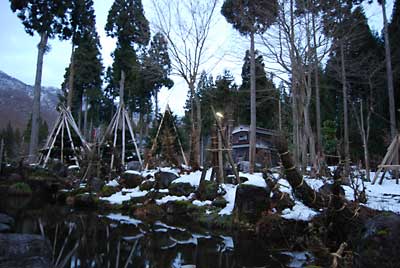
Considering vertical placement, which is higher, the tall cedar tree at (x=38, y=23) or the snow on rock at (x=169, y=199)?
the tall cedar tree at (x=38, y=23)

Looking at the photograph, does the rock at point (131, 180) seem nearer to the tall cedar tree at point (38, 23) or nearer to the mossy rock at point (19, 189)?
the mossy rock at point (19, 189)

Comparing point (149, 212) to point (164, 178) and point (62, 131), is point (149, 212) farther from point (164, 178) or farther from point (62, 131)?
point (62, 131)

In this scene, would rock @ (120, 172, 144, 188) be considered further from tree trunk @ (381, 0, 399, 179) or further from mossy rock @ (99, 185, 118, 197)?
tree trunk @ (381, 0, 399, 179)

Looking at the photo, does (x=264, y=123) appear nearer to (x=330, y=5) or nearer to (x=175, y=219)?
(x=330, y=5)

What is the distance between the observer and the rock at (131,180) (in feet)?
38.1

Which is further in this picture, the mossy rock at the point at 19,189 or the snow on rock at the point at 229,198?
the mossy rock at the point at 19,189

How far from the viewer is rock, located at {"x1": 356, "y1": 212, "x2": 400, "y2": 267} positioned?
297 cm

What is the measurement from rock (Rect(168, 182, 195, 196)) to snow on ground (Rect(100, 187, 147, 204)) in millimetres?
1153

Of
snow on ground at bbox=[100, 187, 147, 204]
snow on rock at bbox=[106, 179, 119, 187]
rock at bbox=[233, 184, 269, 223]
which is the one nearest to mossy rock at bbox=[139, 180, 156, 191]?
snow on ground at bbox=[100, 187, 147, 204]

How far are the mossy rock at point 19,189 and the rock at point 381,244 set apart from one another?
42.4 ft

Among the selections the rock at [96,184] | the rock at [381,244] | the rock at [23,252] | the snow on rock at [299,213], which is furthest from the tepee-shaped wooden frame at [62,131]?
the rock at [381,244]

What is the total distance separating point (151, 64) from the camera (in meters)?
16.2

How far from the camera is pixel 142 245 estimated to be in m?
5.46

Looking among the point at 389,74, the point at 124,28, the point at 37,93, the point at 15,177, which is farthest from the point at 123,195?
the point at 124,28
